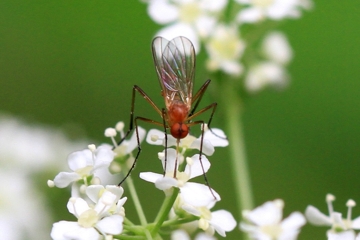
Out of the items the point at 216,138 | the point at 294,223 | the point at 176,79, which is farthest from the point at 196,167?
the point at 176,79

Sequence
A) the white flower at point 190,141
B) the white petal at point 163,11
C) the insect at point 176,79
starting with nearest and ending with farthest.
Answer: the white flower at point 190,141 < the insect at point 176,79 < the white petal at point 163,11

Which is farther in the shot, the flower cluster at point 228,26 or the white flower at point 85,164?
the flower cluster at point 228,26

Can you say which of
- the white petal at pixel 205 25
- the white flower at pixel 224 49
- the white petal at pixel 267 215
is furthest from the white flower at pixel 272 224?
the white petal at pixel 205 25

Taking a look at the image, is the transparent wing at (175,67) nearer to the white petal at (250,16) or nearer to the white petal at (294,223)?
the white petal at (250,16)

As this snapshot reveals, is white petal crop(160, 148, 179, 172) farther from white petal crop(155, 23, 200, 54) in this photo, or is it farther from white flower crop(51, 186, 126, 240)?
white petal crop(155, 23, 200, 54)

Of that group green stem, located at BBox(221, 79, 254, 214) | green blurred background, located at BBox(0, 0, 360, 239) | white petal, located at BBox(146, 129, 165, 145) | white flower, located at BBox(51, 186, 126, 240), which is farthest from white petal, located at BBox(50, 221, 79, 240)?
green blurred background, located at BBox(0, 0, 360, 239)

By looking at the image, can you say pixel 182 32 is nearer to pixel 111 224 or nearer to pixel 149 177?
pixel 149 177

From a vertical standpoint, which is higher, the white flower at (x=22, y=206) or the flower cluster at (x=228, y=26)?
the flower cluster at (x=228, y=26)

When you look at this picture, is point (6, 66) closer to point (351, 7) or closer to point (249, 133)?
point (249, 133)

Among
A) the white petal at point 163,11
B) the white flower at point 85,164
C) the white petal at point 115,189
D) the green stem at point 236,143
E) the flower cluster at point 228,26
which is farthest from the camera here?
the white petal at point 163,11
